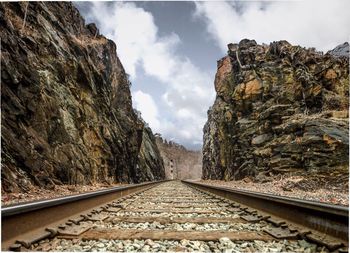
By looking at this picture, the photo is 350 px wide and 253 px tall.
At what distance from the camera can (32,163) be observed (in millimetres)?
8258

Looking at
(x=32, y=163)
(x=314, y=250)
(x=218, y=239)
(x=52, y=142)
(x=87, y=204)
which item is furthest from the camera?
(x=52, y=142)

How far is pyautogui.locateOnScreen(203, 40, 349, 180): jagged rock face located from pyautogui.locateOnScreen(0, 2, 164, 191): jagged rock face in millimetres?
9591

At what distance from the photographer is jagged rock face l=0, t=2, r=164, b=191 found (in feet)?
26.7

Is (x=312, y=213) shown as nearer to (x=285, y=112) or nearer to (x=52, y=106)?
(x=52, y=106)

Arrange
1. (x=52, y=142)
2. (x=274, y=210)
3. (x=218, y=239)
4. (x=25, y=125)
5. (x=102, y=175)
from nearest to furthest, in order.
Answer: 1. (x=218, y=239)
2. (x=274, y=210)
3. (x=25, y=125)
4. (x=52, y=142)
5. (x=102, y=175)

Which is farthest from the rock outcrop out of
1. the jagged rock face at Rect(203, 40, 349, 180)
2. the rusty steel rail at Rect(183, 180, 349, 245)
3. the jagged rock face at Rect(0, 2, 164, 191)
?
the rusty steel rail at Rect(183, 180, 349, 245)

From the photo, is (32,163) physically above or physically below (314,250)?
above

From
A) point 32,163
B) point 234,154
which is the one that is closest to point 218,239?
point 32,163

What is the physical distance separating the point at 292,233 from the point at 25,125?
26.3 ft

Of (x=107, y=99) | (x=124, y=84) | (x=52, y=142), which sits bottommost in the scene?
(x=52, y=142)

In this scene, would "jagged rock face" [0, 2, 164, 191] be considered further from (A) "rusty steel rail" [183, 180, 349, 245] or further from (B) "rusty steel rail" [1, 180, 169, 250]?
(A) "rusty steel rail" [183, 180, 349, 245]

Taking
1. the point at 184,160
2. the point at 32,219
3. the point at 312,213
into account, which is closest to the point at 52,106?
the point at 32,219

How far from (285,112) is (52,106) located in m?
15.2

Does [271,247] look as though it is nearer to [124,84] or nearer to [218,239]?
[218,239]
